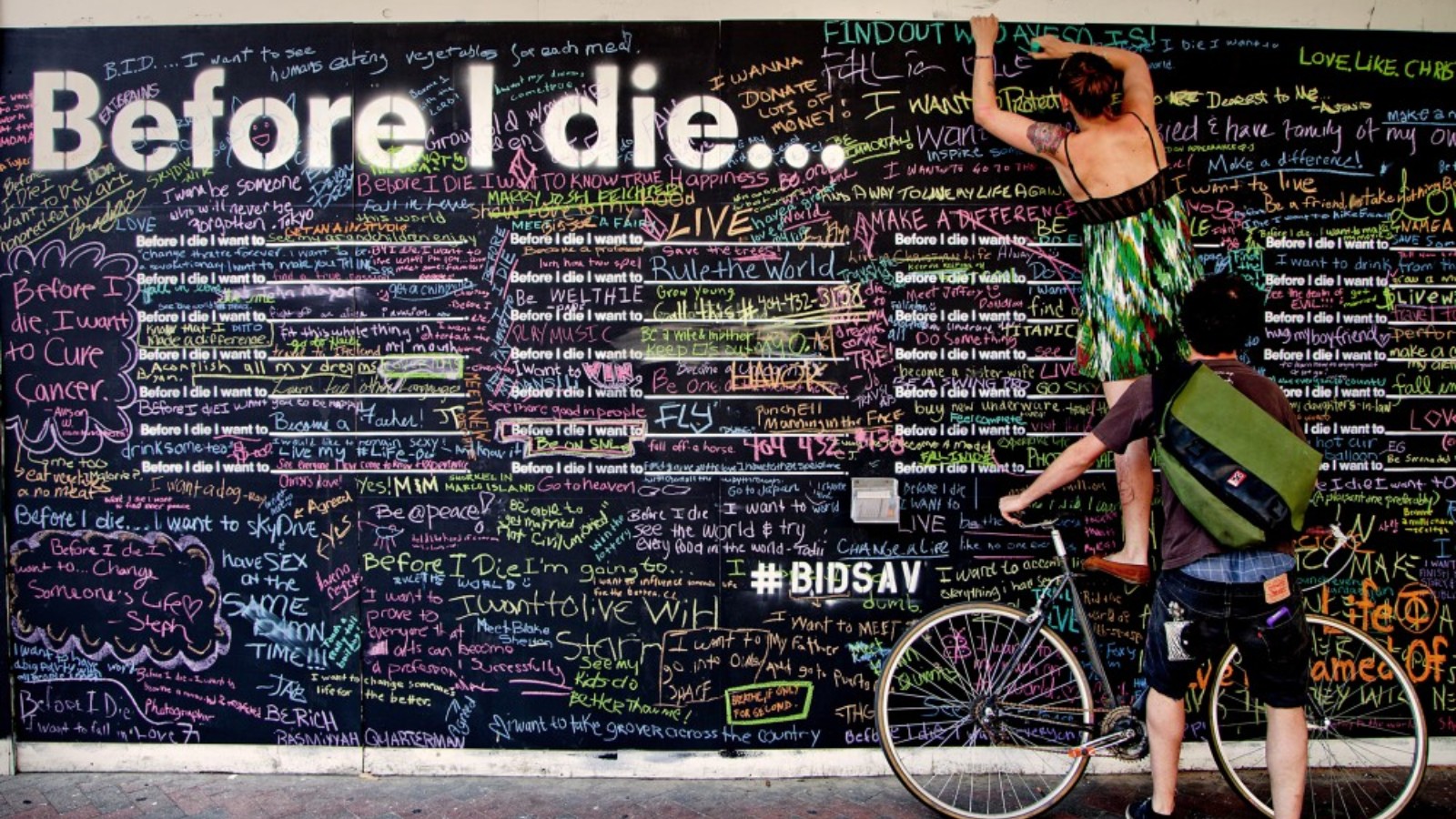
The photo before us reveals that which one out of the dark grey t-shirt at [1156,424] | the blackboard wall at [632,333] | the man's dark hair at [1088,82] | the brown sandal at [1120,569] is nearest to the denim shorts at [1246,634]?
the dark grey t-shirt at [1156,424]

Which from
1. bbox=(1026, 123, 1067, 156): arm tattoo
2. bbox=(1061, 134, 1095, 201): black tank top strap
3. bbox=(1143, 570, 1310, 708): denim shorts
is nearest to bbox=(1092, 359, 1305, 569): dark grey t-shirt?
bbox=(1143, 570, 1310, 708): denim shorts

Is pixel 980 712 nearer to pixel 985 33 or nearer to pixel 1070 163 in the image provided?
pixel 1070 163

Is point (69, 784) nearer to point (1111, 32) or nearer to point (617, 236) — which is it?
point (617, 236)

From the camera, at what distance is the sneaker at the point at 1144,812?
432 cm

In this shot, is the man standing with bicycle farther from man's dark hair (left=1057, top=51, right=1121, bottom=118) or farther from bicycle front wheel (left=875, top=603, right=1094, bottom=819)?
man's dark hair (left=1057, top=51, right=1121, bottom=118)

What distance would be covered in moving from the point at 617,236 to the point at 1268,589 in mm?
3366

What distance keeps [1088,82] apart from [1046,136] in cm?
30

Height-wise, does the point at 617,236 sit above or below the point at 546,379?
above

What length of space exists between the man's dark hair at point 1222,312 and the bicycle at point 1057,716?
113cm

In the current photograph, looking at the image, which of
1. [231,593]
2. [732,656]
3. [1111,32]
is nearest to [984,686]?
[732,656]

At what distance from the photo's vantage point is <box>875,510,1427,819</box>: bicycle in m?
4.67

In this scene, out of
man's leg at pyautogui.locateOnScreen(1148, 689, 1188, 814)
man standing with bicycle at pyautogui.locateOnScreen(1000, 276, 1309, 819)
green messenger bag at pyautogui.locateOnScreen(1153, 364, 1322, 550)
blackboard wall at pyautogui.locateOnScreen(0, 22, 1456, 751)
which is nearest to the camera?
green messenger bag at pyautogui.locateOnScreen(1153, 364, 1322, 550)

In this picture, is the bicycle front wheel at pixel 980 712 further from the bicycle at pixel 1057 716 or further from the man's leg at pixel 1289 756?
the man's leg at pixel 1289 756

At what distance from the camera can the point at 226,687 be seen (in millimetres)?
5203
